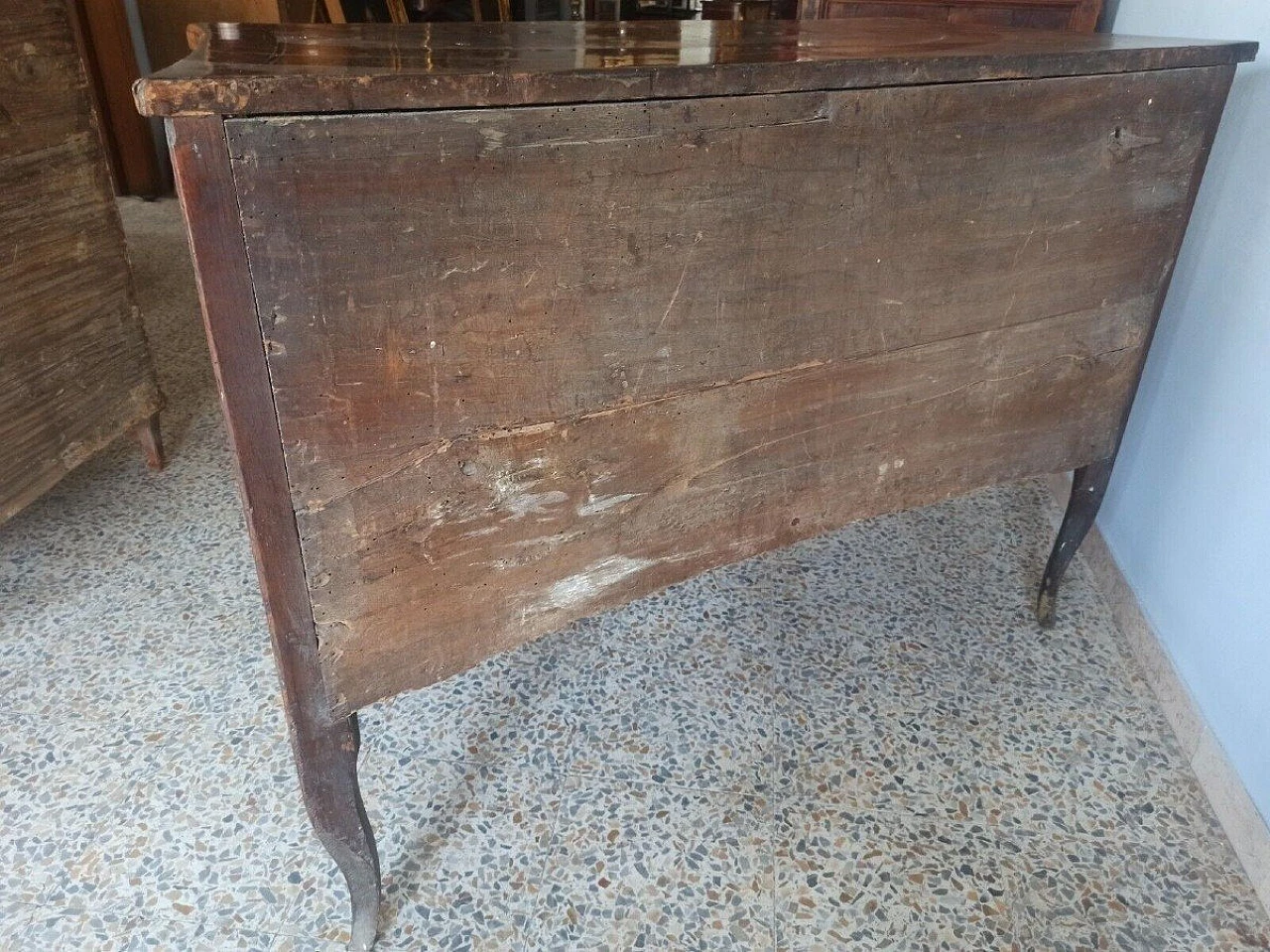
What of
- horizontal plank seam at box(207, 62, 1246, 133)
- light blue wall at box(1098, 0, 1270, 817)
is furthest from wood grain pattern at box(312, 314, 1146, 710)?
horizontal plank seam at box(207, 62, 1246, 133)

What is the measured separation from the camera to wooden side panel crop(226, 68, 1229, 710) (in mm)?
734

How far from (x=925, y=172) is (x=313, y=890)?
3.49 ft

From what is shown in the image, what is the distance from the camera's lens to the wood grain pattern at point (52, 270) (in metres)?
1.47

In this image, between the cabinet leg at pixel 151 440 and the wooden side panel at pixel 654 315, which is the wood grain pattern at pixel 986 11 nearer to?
the wooden side panel at pixel 654 315

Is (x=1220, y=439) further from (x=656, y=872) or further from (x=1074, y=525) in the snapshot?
(x=656, y=872)

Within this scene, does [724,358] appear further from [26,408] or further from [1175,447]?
[26,408]

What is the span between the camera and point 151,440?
195 cm

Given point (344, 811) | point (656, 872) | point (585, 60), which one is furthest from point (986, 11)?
point (344, 811)

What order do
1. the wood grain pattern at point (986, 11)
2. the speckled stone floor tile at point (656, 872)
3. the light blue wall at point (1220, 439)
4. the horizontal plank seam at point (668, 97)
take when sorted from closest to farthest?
the horizontal plank seam at point (668, 97), the speckled stone floor tile at point (656, 872), the light blue wall at point (1220, 439), the wood grain pattern at point (986, 11)

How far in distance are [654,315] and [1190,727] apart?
3.32ft

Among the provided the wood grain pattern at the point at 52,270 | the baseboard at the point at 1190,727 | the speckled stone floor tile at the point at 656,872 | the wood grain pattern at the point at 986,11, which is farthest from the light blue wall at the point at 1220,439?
the wood grain pattern at the point at 52,270

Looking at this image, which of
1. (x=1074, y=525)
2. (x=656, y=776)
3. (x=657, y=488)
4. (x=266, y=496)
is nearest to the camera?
(x=266, y=496)

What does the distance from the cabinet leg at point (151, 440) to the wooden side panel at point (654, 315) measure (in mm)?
1309

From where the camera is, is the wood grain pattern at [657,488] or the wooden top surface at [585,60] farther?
the wood grain pattern at [657,488]
